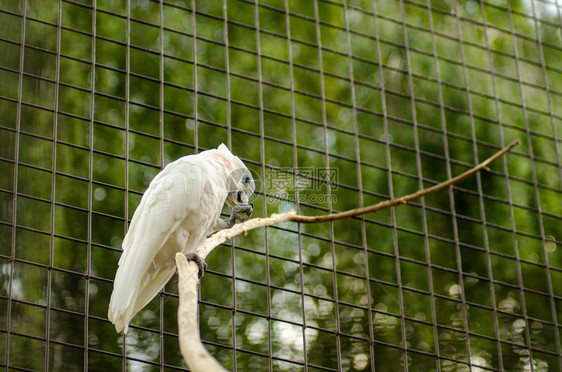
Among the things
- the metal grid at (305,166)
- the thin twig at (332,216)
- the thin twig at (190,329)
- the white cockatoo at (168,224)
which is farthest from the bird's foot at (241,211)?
the metal grid at (305,166)

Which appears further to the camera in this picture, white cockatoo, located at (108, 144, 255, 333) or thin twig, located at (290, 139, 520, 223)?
white cockatoo, located at (108, 144, 255, 333)

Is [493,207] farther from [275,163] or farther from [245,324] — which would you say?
[245,324]

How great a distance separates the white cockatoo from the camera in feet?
7.20

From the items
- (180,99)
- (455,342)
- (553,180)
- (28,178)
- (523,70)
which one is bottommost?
(455,342)

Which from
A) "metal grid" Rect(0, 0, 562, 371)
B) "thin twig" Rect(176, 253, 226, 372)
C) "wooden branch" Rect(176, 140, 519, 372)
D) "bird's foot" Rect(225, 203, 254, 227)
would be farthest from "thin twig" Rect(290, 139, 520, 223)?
"metal grid" Rect(0, 0, 562, 371)

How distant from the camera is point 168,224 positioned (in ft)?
7.49

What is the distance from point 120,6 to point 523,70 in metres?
2.71

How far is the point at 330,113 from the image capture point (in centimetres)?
471

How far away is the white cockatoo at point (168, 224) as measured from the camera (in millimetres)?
2193

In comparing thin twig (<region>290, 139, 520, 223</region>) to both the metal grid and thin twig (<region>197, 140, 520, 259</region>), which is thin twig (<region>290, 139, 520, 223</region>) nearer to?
thin twig (<region>197, 140, 520, 259</region>)

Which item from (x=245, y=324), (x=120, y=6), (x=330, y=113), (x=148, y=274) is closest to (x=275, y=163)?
(x=330, y=113)

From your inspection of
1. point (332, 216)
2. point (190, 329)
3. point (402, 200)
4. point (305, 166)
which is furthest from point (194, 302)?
point (305, 166)

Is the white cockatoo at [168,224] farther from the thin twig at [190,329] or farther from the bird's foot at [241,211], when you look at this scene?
the thin twig at [190,329]

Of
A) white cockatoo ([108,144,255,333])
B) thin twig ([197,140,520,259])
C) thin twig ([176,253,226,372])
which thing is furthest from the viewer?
white cockatoo ([108,144,255,333])
